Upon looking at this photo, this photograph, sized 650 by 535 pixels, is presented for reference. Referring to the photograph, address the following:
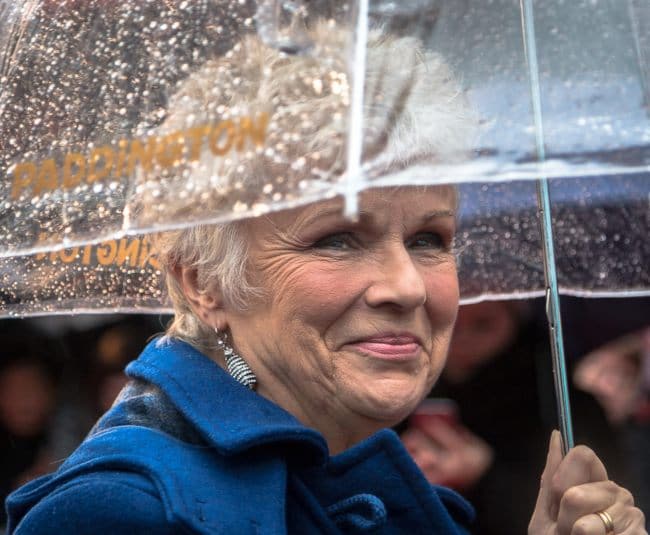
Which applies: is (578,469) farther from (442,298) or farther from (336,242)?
(336,242)

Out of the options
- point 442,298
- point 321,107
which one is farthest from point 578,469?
point 321,107

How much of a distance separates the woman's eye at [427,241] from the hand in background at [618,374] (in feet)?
6.18

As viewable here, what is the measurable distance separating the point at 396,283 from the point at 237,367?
0.38m

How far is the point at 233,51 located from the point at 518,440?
8.48ft

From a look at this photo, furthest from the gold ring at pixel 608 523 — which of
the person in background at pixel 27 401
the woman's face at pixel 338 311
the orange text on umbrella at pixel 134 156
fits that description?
the person in background at pixel 27 401

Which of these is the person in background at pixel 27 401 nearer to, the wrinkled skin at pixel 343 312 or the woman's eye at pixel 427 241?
the wrinkled skin at pixel 343 312

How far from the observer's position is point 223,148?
1.92m

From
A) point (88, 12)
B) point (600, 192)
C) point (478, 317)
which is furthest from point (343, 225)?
point (478, 317)

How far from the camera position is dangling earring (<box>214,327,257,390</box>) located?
2307 mm

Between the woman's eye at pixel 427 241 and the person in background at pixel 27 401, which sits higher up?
the woman's eye at pixel 427 241

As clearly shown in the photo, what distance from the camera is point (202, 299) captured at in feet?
7.77

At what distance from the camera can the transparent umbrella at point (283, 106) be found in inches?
71.9

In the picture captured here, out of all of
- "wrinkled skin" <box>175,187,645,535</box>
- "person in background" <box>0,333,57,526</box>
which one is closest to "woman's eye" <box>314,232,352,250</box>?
"wrinkled skin" <box>175,187,645,535</box>

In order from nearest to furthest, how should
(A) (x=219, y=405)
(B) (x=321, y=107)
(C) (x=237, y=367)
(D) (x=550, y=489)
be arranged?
1. (B) (x=321, y=107)
2. (A) (x=219, y=405)
3. (C) (x=237, y=367)
4. (D) (x=550, y=489)
